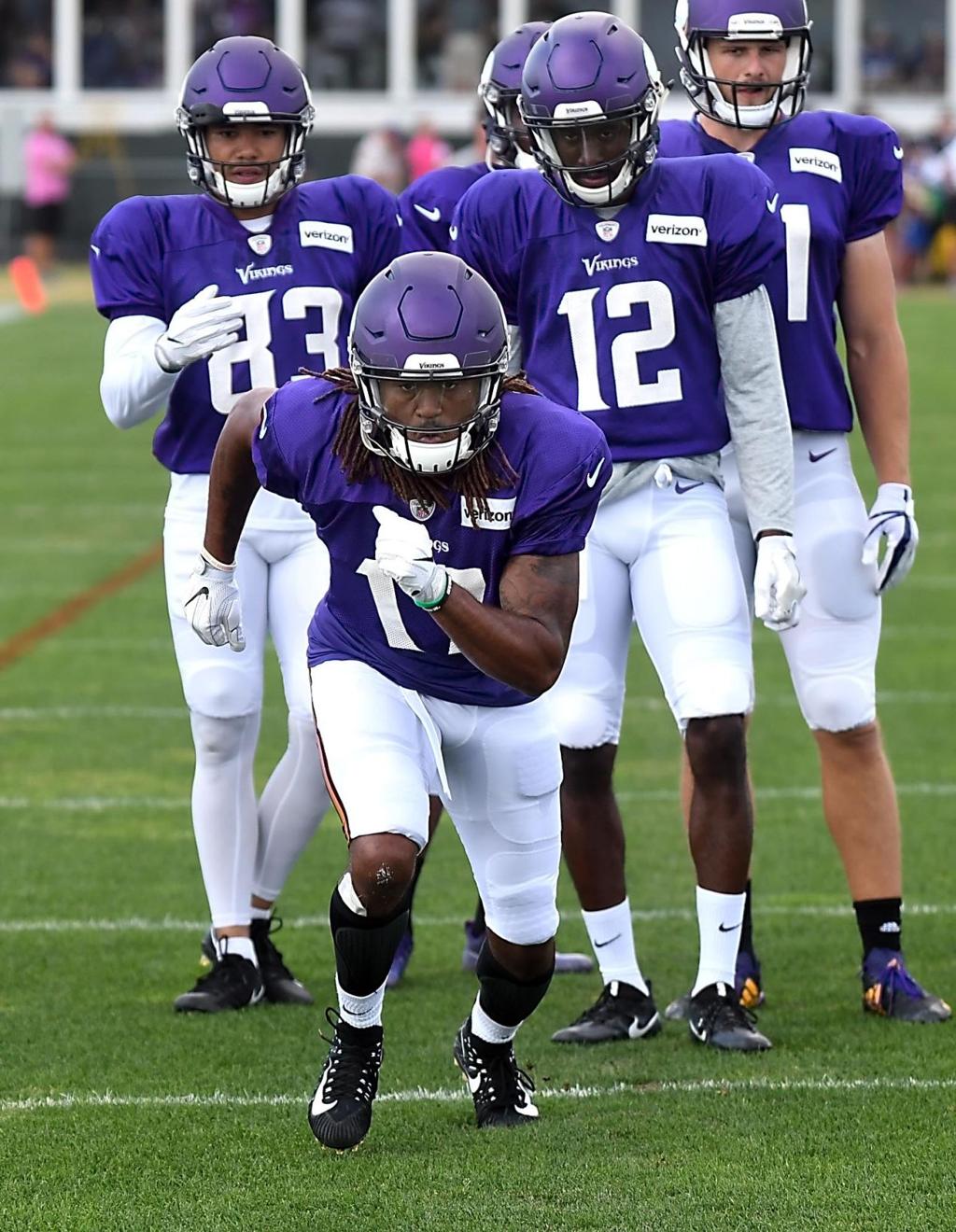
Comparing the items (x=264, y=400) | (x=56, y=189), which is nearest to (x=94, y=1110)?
(x=264, y=400)

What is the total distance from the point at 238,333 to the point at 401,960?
1.36m

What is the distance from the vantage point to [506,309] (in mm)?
4383

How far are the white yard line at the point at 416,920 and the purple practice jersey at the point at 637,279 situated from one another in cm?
141

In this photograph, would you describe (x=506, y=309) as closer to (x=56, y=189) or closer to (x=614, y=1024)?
(x=614, y=1024)

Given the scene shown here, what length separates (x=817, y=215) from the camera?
448cm

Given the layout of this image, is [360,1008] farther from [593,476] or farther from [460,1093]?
[593,476]

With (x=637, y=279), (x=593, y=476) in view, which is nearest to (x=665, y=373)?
(x=637, y=279)

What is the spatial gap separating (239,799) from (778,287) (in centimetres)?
150

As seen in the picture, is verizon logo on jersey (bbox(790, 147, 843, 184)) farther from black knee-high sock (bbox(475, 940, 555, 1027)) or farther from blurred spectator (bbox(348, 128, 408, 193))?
blurred spectator (bbox(348, 128, 408, 193))

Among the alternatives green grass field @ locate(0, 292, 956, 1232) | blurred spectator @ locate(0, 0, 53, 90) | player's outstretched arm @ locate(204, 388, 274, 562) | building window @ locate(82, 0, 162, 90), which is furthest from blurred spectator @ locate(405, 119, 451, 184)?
player's outstretched arm @ locate(204, 388, 274, 562)

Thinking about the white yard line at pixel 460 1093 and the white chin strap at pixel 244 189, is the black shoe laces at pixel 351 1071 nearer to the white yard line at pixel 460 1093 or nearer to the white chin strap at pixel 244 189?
the white yard line at pixel 460 1093

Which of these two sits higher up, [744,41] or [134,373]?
[744,41]

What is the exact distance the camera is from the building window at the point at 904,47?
2728 cm

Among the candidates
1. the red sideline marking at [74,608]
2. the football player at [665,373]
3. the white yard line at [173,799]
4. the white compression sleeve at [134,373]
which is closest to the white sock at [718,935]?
the football player at [665,373]
